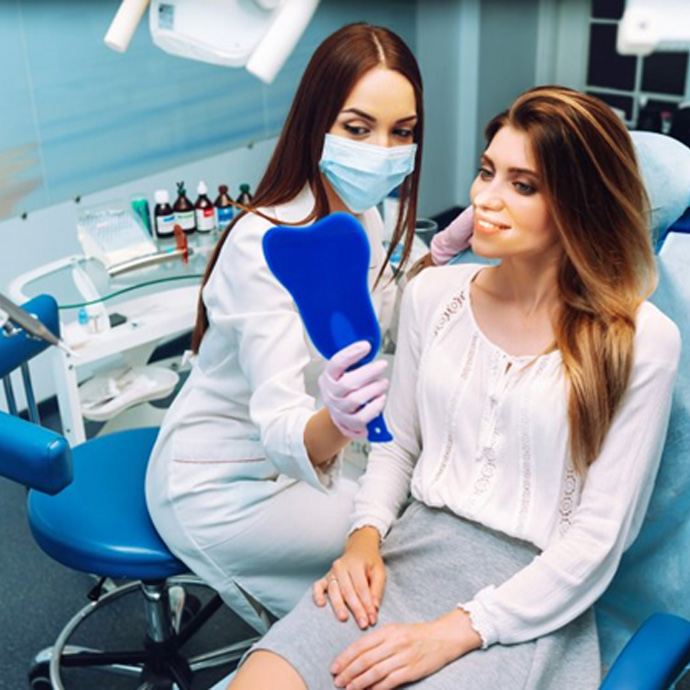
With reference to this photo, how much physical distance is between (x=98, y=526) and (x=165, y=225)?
97 centimetres

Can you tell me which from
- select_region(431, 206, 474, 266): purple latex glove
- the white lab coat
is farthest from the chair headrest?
the white lab coat

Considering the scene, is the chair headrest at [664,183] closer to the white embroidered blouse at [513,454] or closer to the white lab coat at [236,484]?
the white embroidered blouse at [513,454]

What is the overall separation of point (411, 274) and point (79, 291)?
0.79 meters

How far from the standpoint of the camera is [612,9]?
4.39 metres

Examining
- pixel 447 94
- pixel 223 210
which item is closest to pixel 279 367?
pixel 223 210

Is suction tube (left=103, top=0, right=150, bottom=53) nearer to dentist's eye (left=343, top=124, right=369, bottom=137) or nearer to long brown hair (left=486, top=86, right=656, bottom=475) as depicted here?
dentist's eye (left=343, top=124, right=369, bottom=137)

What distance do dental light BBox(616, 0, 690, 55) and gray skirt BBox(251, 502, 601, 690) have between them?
83 cm

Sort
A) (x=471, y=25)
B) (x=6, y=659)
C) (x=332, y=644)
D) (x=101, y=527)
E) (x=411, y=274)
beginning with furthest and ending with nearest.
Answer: (x=471, y=25), (x=6, y=659), (x=411, y=274), (x=101, y=527), (x=332, y=644)

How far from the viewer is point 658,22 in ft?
1.92

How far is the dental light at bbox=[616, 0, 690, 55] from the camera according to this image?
1.91 ft

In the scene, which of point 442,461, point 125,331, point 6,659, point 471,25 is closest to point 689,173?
point 442,461

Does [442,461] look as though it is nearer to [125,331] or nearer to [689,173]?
[689,173]

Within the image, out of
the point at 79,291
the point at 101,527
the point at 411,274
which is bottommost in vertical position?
the point at 101,527

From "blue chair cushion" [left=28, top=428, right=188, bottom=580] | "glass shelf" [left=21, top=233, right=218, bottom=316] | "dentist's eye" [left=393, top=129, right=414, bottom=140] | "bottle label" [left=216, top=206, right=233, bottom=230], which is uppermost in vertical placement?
"dentist's eye" [left=393, top=129, right=414, bottom=140]
